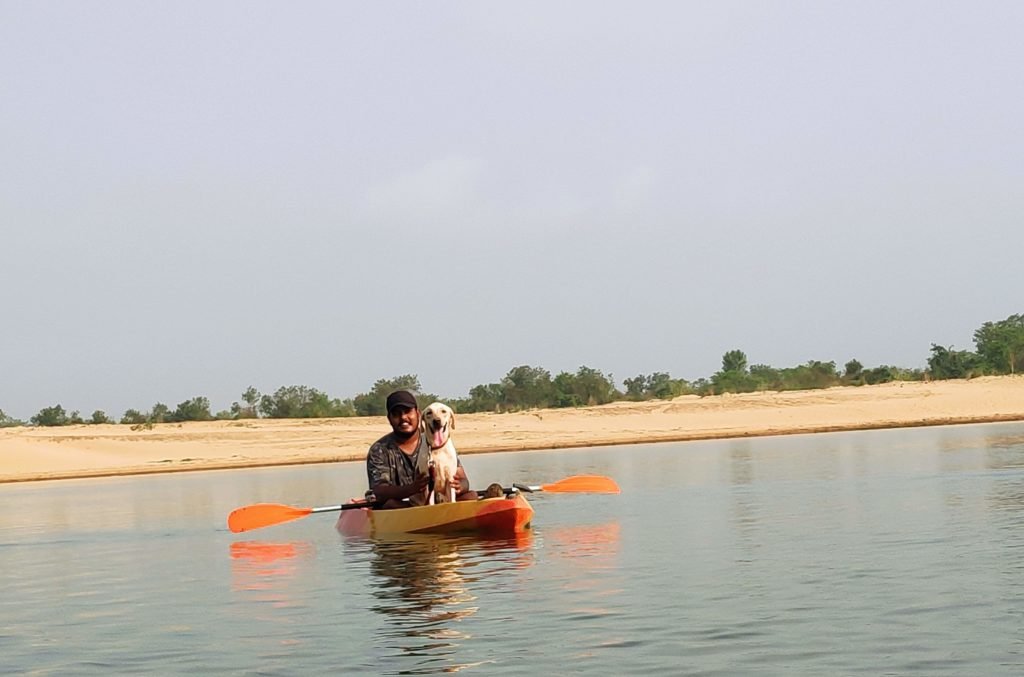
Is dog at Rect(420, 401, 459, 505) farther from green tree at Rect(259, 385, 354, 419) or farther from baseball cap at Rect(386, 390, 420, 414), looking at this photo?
green tree at Rect(259, 385, 354, 419)

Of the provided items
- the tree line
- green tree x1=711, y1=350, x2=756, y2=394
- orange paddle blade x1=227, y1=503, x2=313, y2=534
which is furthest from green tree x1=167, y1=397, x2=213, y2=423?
orange paddle blade x1=227, y1=503, x2=313, y2=534

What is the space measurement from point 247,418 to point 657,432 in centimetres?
2363

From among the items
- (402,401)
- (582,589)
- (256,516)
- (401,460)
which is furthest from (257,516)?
(582,589)

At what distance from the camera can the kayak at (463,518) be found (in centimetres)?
1554

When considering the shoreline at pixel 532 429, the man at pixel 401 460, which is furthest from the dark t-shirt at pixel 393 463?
the shoreline at pixel 532 429

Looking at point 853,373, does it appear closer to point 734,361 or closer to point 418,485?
point 734,361

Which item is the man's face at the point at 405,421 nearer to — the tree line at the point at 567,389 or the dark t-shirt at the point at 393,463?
the dark t-shirt at the point at 393,463

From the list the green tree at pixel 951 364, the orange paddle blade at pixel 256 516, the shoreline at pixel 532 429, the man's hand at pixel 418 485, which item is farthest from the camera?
the green tree at pixel 951 364

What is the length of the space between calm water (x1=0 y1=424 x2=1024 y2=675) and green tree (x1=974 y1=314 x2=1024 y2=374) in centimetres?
4683

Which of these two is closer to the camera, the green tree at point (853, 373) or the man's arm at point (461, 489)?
the man's arm at point (461, 489)

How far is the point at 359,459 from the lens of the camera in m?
46.8

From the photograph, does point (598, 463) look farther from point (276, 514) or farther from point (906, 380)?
point (906, 380)

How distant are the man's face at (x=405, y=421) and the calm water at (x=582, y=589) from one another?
120cm

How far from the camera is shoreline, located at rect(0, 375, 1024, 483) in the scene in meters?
48.1
